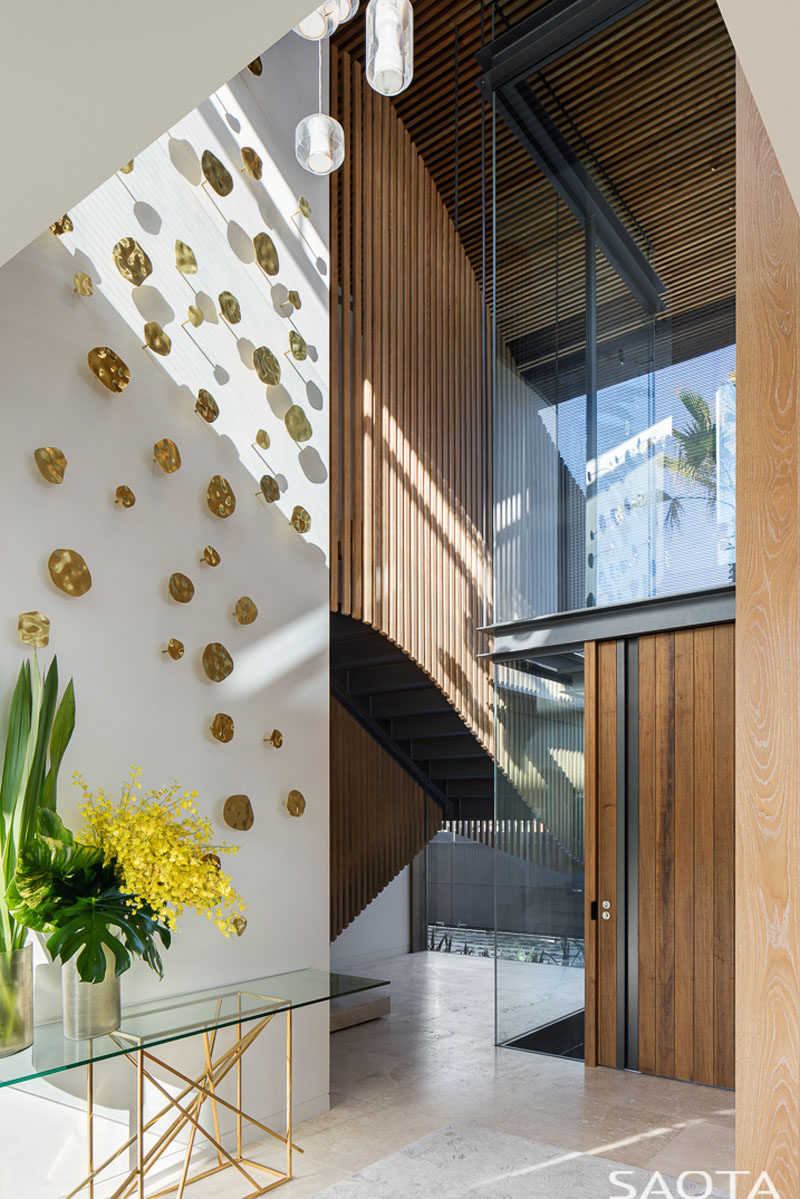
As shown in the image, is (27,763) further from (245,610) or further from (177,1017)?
(245,610)

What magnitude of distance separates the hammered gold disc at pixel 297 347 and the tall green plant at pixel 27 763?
202 cm

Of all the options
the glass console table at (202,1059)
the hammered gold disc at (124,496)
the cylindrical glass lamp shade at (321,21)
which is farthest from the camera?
the hammered gold disc at (124,496)

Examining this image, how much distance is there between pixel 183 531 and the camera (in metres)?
4.00

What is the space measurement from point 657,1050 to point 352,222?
486 cm

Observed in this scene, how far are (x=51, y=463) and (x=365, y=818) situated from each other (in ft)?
16.9

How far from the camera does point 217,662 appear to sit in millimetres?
4039

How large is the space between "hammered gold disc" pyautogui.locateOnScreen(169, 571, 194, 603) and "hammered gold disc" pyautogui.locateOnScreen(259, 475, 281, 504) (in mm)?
645

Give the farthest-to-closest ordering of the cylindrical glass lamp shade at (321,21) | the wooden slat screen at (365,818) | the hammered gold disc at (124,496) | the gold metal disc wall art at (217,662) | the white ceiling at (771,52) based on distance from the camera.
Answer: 1. the wooden slat screen at (365,818)
2. the gold metal disc wall art at (217,662)
3. the hammered gold disc at (124,496)
4. the cylindrical glass lamp shade at (321,21)
5. the white ceiling at (771,52)

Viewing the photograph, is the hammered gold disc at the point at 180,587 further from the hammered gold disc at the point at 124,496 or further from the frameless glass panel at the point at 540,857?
the frameless glass panel at the point at 540,857

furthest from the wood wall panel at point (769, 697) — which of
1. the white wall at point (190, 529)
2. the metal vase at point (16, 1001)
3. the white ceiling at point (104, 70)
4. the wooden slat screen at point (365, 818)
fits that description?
the wooden slat screen at point (365, 818)

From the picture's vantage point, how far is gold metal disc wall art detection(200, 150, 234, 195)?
4.21m

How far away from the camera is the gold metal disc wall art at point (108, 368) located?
3650 mm

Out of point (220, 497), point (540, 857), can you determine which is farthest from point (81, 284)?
point (540, 857)

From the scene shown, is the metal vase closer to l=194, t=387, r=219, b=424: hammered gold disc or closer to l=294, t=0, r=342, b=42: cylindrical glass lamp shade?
l=194, t=387, r=219, b=424: hammered gold disc
